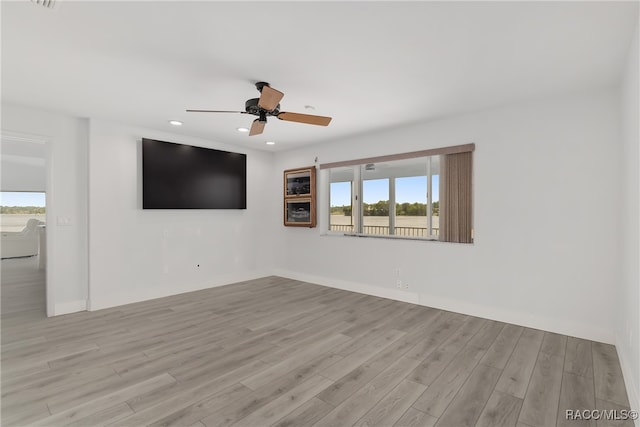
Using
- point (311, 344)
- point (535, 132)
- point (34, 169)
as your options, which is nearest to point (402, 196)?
point (535, 132)

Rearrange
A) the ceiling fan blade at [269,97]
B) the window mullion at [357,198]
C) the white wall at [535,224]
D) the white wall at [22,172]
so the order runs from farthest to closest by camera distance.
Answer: the white wall at [22,172] → the window mullion at [357,198] → the white wall at [535,224] → the ceiling fan blade at [269,97]

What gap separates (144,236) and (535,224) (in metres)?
5.21

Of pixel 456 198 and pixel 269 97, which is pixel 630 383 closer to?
pixel 456 198

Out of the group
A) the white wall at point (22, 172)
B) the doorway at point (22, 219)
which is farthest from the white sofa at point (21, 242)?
the white wall at point (22, 172)

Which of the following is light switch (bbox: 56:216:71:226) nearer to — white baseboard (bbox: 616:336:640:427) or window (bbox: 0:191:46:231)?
white baseboard (bbox: 616:336:640:427)

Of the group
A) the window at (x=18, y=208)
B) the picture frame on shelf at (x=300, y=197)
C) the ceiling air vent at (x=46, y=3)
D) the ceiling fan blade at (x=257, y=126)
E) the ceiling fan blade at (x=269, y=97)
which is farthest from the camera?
the window at (x=18, y=208)

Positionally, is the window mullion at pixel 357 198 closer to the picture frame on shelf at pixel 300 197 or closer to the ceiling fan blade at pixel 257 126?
the picture frame on shelf at pixel 300 197

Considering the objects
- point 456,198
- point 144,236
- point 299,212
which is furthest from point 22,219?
point 456,198

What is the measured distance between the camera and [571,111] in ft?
10.7

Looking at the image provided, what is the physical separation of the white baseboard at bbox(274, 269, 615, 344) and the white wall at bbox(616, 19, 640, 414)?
1.04ft

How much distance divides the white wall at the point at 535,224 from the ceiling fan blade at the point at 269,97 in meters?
2.39

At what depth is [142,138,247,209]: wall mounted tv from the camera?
15.2 feet

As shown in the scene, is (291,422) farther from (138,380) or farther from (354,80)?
(354,80)

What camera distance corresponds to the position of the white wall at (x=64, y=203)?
3.91 metres
